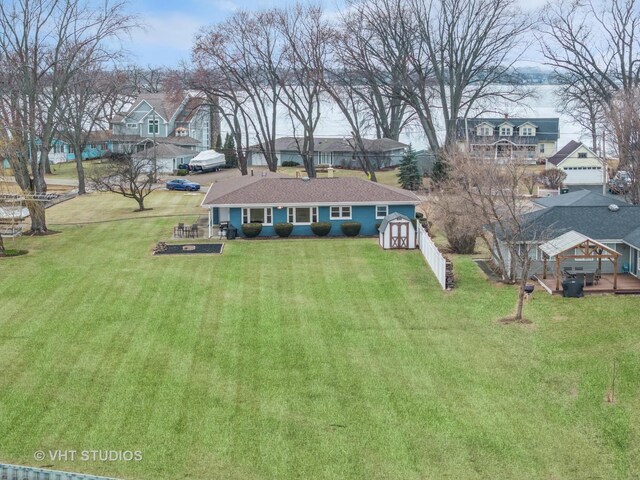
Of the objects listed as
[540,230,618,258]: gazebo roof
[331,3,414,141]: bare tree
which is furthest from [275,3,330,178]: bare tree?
[540,230,618,258]: gazebo roof

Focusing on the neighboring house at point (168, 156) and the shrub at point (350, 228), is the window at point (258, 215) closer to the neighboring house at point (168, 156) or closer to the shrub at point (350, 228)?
the shrub at point (350, 228)

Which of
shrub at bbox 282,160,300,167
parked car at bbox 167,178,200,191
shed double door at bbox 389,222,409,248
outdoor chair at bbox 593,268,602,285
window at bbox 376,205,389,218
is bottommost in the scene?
outdoor chair at bbox 593,268,602,285

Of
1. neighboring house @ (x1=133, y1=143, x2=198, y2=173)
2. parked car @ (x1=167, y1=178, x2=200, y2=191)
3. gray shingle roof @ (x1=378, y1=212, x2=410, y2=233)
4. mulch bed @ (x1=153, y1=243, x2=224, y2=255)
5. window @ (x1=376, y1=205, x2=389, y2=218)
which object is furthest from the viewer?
neighboring house @ (x1=133, y1=143, x2=198, y2=173)

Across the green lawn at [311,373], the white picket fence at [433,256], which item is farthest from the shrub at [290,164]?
the green lawn at [311,373]

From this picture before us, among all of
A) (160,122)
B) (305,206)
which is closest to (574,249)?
(305,206)

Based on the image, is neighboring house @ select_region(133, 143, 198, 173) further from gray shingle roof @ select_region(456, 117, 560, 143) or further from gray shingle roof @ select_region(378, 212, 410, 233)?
gray shingle roof @ select_region(378, 212, 410, 233)

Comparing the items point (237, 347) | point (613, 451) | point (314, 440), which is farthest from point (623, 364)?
point (237, 347)

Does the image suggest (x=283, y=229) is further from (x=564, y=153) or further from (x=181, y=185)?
(x=564, y=153)
